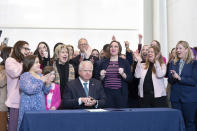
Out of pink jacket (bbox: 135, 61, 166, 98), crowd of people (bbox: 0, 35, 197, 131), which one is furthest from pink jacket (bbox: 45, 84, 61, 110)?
pink jacket (bbox: 135, 61, 166, 98)

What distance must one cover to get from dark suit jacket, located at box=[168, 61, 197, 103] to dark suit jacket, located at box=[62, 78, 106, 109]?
42.9 inches

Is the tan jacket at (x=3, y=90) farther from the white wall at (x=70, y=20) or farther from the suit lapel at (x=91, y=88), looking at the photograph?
the white wall at (x=70, y=20)

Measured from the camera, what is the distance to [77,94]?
3.40 m

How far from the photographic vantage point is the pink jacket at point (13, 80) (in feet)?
11.7

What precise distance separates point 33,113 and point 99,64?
1.71m

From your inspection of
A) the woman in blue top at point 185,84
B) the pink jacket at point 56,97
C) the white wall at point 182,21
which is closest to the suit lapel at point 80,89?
the pink jacket at point 56,97

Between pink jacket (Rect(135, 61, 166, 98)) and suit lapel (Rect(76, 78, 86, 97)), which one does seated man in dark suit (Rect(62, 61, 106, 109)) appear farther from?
pink jacket (Rect(135, 61, 166, 98))

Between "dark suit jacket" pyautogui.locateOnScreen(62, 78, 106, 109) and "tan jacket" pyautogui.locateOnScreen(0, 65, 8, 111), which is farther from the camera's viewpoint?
"tan jacket" pyautogui.locateOnScreen(0, 65, 8, 111)

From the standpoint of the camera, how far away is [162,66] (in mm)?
4223

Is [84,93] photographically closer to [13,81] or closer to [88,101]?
[88,101]

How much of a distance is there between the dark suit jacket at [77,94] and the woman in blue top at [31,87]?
0.27 m

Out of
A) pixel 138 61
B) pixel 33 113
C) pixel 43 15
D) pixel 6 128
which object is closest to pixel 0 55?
pixel 6 128

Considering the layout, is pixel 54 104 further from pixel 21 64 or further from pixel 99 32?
pixel 99 32

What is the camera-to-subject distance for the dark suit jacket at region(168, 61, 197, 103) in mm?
3857
